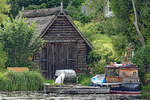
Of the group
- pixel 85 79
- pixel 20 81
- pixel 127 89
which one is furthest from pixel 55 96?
pixel 85 79

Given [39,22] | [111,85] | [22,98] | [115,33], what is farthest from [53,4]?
[22,98]

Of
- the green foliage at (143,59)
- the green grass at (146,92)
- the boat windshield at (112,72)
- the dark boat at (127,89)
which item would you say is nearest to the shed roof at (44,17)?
the green foliage at (143,59)

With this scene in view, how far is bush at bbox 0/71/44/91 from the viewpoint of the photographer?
40.1 m

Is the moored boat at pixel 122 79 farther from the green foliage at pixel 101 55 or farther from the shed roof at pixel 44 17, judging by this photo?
the shed roof at pixel 44 17

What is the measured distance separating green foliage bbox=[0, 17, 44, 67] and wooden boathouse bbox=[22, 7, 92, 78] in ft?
10.4

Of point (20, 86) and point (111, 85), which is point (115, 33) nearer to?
point (111, 85)

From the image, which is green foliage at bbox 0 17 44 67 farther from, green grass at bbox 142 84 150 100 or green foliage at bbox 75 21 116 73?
green grass at bbox 142 84 150 100

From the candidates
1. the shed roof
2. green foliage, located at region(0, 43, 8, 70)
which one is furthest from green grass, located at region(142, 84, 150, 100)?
green foliage, located at region(0, 43, 8, 70)

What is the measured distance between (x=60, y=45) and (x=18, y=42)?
6.07 meters

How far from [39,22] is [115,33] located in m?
8.29

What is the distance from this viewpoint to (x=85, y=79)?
4731cm

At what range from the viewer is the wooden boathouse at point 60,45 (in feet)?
161

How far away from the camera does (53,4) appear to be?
2479 inches

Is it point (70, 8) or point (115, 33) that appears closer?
point (115, 33)
